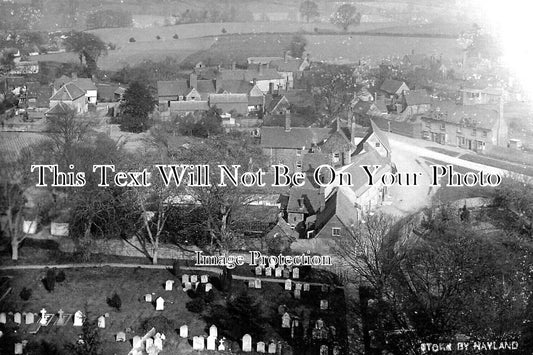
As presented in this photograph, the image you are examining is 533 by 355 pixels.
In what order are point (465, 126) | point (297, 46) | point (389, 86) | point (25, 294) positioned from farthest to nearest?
point (389, 86) < point (297, 46) < point (465, 126) < point (25, 294)

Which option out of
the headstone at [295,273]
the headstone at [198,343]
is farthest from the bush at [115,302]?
the headstone at [295,273]

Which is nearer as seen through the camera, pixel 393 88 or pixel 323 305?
pixel 323 305

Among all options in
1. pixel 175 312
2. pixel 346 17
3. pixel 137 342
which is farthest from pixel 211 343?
pixel 346 17

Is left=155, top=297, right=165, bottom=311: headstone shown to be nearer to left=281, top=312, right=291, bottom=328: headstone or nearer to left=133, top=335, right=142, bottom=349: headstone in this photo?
left=133, top=335, right=142, bottom=349: headstone

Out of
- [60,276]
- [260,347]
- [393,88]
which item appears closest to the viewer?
[260,347]

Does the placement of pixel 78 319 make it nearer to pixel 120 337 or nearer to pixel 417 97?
pixel 120 337

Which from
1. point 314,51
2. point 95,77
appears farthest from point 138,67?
point 314,51
